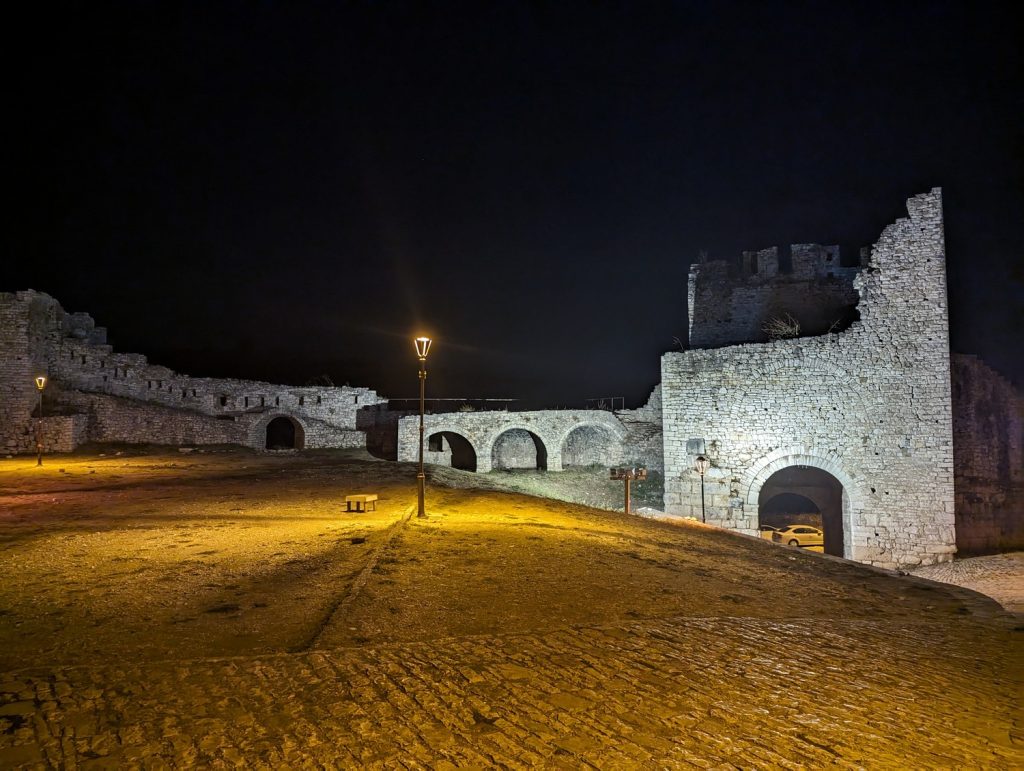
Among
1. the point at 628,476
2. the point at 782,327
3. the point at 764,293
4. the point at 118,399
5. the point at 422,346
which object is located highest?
the point at 764,293

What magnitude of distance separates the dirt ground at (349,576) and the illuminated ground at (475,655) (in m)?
0.03

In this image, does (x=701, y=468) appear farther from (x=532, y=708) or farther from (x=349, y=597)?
(x=532, y=708)

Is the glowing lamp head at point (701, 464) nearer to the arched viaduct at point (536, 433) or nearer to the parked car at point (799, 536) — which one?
the parked car at point (799, 536)

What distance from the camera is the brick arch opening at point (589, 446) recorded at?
24.4 meters

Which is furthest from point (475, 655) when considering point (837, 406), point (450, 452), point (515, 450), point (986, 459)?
point (515, 450)

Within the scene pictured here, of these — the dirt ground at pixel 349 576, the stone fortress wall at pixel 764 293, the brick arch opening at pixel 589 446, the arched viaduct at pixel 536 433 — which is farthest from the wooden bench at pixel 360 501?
the brick arch opening at pixel 589 446

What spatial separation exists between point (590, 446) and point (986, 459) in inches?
586

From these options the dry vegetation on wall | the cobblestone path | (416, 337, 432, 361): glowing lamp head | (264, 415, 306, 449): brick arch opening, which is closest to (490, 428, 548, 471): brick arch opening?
(264, 415, 306, 449): brick arch opening

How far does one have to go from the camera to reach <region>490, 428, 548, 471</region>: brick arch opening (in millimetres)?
26266

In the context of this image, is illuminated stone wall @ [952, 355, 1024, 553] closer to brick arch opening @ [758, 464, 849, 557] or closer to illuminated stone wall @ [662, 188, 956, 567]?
illuminated stone wall @ [662, 188, 956, 567]

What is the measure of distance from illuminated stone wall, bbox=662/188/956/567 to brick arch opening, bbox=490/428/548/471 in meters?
13.1

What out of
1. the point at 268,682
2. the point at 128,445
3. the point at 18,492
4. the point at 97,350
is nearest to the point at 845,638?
the point at 268,682

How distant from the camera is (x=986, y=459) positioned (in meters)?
13.1

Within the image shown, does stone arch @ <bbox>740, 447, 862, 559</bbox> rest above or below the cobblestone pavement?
above
